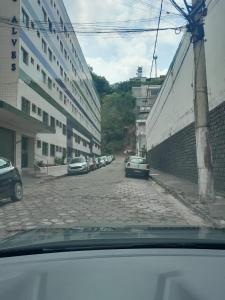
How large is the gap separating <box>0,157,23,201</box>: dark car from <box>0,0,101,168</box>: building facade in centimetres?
641

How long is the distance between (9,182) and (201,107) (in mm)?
6603

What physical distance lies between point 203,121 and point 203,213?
10.6ft

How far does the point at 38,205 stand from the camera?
13656 millimetres

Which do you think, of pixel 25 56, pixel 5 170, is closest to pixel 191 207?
pixel 5 170

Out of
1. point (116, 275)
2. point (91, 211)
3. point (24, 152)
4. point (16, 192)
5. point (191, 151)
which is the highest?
point (24, 152)

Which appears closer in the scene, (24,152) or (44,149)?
(24,152)

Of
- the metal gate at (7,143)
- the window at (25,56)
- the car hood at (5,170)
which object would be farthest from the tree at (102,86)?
the car hood at (5,170)

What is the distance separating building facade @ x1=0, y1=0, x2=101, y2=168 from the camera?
28.0 m

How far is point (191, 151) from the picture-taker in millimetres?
20625

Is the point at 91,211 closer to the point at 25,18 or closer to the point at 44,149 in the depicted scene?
the point at 25,18

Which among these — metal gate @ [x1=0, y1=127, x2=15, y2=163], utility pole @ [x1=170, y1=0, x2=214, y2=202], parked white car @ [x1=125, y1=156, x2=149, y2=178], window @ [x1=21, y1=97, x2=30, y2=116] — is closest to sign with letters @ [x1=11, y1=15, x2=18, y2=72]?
window @ [x1=21, y1=97, x2=30, y2=116]

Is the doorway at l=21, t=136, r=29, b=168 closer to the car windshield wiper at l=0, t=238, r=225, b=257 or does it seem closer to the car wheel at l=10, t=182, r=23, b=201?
the car wheel at l=10, t=182, r=23, b=201

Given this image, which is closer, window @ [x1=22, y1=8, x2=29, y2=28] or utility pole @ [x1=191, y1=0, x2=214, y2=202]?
utility pole @ [x1=191, y1=0, x2=214, y2=202]

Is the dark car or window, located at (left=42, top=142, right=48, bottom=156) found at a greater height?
window, located at (left=42, top=142, right=48, bottom=156)
